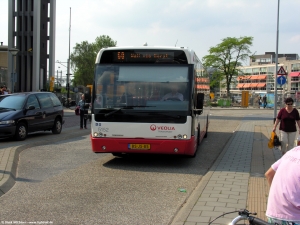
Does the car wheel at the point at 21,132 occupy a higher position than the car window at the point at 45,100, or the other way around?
the car window at the point at 45,100

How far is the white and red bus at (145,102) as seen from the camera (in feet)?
31.6

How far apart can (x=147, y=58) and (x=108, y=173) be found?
9.61 feet

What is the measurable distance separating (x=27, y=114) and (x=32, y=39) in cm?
5277

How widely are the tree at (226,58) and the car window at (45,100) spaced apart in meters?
53.9

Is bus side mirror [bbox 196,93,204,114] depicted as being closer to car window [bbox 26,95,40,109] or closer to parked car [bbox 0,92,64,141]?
parked car [bbox 0,92,64,141]

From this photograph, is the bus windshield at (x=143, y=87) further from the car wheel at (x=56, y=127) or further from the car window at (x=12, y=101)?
the car wheel at (x=56, y=127)

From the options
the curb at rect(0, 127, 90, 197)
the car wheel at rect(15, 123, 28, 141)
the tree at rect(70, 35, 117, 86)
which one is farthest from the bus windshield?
the tree at rect(70, 35, 117, 86)

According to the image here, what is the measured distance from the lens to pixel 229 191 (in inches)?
284

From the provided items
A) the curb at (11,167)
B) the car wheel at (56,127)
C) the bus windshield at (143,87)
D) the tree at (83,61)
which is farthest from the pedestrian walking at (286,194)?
the tree at (83,61)

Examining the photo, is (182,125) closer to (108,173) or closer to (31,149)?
(108,173)

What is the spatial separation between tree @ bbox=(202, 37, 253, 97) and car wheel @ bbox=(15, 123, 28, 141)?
56.4 m

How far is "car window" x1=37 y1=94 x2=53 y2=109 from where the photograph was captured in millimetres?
16409

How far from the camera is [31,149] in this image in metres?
12.7

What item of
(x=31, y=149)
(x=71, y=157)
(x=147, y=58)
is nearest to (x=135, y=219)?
(x=147, y=58)
